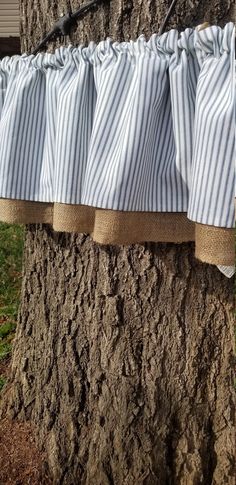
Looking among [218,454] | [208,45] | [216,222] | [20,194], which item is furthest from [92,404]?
[208,45]

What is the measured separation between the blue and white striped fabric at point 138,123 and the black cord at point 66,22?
9 cm

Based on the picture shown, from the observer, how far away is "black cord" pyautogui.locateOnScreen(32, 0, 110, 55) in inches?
50.1

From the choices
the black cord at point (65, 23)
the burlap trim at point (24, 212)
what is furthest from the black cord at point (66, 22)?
the burlap trim at point (24, 212)

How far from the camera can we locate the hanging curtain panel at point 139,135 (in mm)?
1022

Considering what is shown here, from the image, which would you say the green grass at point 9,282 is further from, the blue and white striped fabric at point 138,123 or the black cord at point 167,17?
the black cord at point 167,17

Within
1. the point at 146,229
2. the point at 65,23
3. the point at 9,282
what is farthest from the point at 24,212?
the point at 9,282

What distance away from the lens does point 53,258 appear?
1.55 m

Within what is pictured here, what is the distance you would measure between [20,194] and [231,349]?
0.61 meters

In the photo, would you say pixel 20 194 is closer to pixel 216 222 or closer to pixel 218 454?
pixel 216 222

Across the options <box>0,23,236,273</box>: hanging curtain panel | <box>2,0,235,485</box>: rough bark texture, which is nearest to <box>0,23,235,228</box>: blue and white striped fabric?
<box>0,23,236,273</box>: hanging curtain panel

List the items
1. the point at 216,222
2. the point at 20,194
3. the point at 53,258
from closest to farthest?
the point at 216,222 → the point at 20,194 → the point at 53,258

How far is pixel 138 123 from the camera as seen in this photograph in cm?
108

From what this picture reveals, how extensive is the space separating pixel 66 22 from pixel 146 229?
50 cm

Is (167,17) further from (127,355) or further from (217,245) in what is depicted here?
(127,355)
